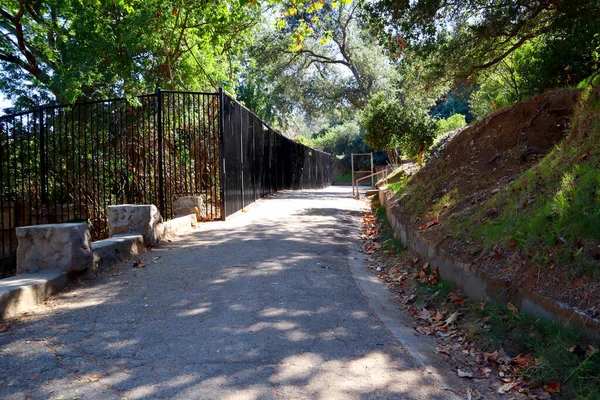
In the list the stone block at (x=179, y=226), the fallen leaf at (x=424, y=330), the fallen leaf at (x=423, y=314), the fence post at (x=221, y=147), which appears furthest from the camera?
the fence post at (x=221, y=147)

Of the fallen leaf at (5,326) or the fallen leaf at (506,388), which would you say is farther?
the fallen leaf at (5,326)

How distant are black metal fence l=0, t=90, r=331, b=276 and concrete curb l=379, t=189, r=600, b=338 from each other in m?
5.22

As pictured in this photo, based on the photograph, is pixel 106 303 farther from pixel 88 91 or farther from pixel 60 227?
pixel 88 91

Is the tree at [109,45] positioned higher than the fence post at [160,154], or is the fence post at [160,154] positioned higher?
the tree at [109,45]

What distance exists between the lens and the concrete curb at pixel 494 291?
3.01 m

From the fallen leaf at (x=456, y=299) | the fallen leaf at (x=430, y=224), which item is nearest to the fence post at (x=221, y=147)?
the fallen leaf at (x=430, y=224)

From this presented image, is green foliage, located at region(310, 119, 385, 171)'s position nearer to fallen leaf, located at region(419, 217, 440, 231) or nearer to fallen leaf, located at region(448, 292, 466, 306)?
fallen leaf, located at region(419, 217, 440, 231)

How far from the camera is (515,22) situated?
926 centimetres

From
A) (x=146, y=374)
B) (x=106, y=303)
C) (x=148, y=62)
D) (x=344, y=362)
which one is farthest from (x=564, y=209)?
(x=148, y=62)

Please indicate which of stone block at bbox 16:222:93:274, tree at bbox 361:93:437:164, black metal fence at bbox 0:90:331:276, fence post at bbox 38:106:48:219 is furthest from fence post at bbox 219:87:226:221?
tree at bbox 361:93:437:164

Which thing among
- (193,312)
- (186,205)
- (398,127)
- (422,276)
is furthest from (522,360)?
(398,127)

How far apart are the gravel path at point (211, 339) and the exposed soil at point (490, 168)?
1.22 meters

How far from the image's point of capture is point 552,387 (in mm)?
2850

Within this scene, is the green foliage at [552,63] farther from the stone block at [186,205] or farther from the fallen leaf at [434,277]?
the stone block at [186,205]
